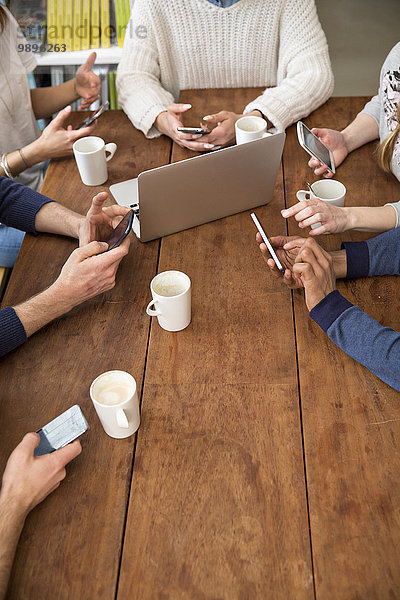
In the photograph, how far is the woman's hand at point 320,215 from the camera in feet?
4.11

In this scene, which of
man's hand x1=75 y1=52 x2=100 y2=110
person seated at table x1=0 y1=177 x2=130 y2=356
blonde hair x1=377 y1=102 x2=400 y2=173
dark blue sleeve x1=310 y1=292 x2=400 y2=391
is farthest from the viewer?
man's hand x1=75 y1=52 x2=100 y2=110

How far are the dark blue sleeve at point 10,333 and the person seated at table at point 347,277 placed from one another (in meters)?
0.55

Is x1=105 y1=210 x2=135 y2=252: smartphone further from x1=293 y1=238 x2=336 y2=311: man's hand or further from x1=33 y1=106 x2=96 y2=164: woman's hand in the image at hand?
x1=33 y1=106 x2=96 y2=164: woman's hand

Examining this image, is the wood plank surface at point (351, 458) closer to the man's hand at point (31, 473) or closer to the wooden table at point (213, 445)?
the wooden table at point (213, 445)

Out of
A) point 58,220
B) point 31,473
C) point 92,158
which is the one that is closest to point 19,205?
point 58,220

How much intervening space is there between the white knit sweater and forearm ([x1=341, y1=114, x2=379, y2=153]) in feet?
0.58

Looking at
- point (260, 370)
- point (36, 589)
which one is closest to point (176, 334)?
point (260, 370)

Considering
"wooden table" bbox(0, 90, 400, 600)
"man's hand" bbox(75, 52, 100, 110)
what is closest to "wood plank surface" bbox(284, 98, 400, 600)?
"wooden table" bbox(0, 90, 400, 600)

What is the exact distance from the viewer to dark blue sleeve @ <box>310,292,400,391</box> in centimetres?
101

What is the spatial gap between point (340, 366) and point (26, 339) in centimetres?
65

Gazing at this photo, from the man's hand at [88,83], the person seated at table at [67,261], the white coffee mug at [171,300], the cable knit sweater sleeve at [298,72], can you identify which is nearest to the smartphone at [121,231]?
the person seated at table at [67,261]

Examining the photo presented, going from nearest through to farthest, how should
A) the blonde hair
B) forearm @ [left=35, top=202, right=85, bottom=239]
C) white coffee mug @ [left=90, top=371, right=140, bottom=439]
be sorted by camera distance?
white coffee mug @ [left=90, top=371, right=140, bottom=439] < forearm @ [left=35, top=202, right=85, bottom=239] < the blonde hair

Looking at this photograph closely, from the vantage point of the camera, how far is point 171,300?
1071 mm

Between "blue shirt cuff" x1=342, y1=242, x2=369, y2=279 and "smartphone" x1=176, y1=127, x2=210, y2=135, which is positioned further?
"smartphone" x1=176, y1=127, x2=210, y2=135
